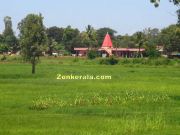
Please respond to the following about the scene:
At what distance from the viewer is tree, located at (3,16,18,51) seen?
148 meters

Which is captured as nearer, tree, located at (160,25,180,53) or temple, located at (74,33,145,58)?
tree, located at (160,25,180,53)

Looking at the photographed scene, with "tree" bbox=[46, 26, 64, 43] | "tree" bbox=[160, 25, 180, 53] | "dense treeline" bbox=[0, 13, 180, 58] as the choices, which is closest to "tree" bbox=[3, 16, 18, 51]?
"dense treeline" bbox=[0, 13, 180, 58]

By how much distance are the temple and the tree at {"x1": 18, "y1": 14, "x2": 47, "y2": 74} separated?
69068 mm

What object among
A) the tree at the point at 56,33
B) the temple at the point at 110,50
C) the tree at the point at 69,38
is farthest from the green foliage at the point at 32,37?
the tree at the point at 56,33

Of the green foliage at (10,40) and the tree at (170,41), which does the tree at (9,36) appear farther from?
the tree at (170,41)

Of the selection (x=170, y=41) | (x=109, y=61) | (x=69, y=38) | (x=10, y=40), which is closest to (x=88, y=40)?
(x=69, y=38)

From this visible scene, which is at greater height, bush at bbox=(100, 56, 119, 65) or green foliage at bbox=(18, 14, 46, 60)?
green foliage at bbox=(18, 14, 46, 60)

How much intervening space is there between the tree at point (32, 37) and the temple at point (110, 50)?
227 ft

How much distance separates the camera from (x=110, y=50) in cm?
14262

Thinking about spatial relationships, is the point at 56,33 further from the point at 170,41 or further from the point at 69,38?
the point at 170,41

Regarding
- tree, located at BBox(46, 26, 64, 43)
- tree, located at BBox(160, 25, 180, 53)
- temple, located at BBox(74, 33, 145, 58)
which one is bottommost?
temple, located at BBox(74, 33, 145, 58)

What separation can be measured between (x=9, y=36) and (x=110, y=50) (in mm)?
32404

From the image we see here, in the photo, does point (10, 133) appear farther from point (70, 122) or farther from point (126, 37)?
point (126, 37)

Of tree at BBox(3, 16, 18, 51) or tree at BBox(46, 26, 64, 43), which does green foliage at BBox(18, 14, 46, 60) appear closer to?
tree at BBox(3, 16, 18, 51)
